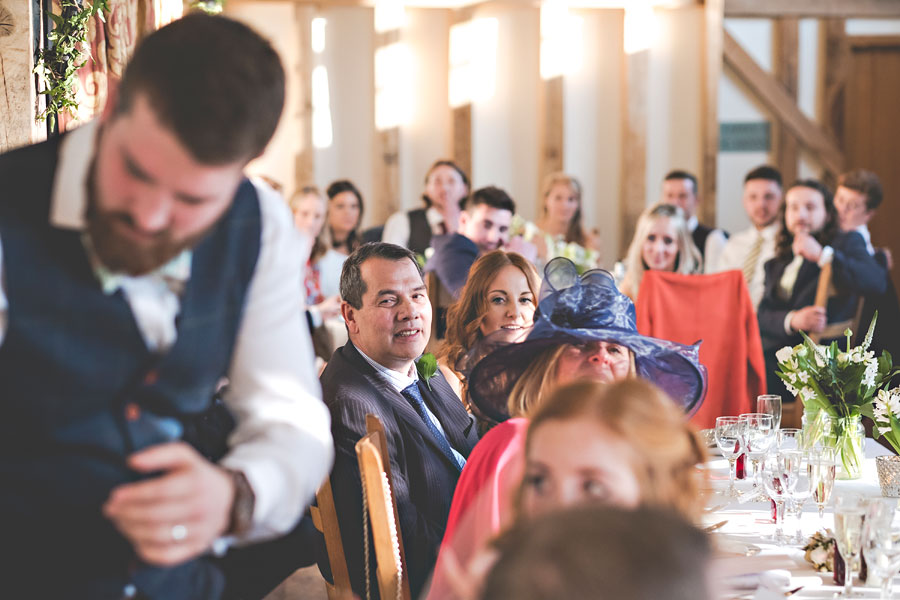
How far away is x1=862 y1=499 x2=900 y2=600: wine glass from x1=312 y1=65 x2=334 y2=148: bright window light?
5.42 meters

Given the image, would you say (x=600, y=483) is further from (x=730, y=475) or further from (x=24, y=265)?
(x=730, y=475)

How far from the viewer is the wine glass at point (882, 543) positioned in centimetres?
162

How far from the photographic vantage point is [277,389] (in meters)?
1.13

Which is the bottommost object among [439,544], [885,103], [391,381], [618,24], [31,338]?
[439,544]

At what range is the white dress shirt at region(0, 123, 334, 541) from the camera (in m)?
1.04

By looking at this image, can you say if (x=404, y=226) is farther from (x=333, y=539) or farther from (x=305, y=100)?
(x=333, y=539)

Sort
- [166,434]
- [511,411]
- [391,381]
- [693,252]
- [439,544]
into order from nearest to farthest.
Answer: [166,434], [511,411], [439,544], [391,381], [693,252]

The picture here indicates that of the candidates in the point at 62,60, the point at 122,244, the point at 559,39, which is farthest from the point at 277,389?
the point at 559,39

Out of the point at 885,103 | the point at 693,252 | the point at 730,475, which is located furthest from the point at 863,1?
the point at 730,475

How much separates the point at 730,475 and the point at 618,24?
4.93 m

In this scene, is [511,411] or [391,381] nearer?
[511,411]

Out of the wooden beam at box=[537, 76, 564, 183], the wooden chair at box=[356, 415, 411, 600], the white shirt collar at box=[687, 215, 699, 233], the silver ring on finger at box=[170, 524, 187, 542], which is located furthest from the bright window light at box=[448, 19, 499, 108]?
the silver ring on finger at box=[170, 524, 187, 542]

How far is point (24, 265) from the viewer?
1004mm

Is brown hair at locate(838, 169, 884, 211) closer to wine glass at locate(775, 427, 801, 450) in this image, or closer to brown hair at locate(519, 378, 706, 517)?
wine glass at locate(775, 427, 801, 450)
